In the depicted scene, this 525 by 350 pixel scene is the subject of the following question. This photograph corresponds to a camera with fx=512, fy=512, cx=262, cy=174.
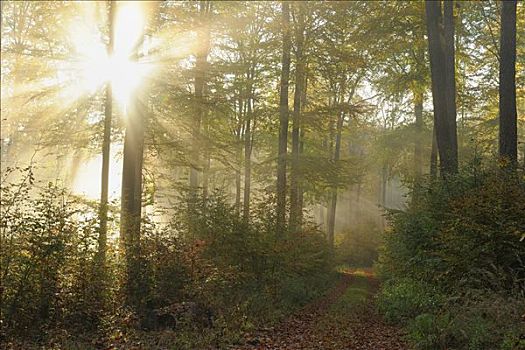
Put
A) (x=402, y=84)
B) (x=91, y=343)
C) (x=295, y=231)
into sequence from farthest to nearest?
(x=402, y=84) → (x=295, y=231) → (x=91, y=343)

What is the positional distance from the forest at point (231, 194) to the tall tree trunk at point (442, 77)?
0.06 m

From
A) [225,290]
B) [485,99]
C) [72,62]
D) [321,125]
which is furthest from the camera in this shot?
[485,99]

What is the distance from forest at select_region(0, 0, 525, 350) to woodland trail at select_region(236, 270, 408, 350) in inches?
2.4

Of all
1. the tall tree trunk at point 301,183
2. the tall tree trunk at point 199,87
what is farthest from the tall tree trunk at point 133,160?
the tall tree trunk at point 301,183

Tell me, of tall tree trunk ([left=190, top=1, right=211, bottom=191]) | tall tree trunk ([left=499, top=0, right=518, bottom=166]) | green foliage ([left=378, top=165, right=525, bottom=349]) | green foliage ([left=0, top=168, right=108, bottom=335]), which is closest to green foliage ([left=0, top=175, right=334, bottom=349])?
green foliage ([left=0, top=168, right=108, bottom=335])

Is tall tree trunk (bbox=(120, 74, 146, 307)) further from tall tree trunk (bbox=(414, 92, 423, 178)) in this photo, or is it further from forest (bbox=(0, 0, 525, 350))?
tall tree trunk (bbox=(414, 92, 423, 178))

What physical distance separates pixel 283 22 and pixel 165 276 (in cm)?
1246

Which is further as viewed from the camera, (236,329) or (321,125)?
(321,125)

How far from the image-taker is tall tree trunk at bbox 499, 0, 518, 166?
13.0m

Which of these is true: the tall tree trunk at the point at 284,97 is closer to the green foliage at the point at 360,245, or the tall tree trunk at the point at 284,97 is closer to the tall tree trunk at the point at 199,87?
the tall tree trunk at the point at 199,87

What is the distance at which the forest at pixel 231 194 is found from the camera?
27.5ft

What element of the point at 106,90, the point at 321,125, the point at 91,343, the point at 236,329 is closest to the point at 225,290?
the point at 236,329

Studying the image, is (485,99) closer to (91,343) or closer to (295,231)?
(295,231)

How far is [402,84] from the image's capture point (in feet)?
61.7
